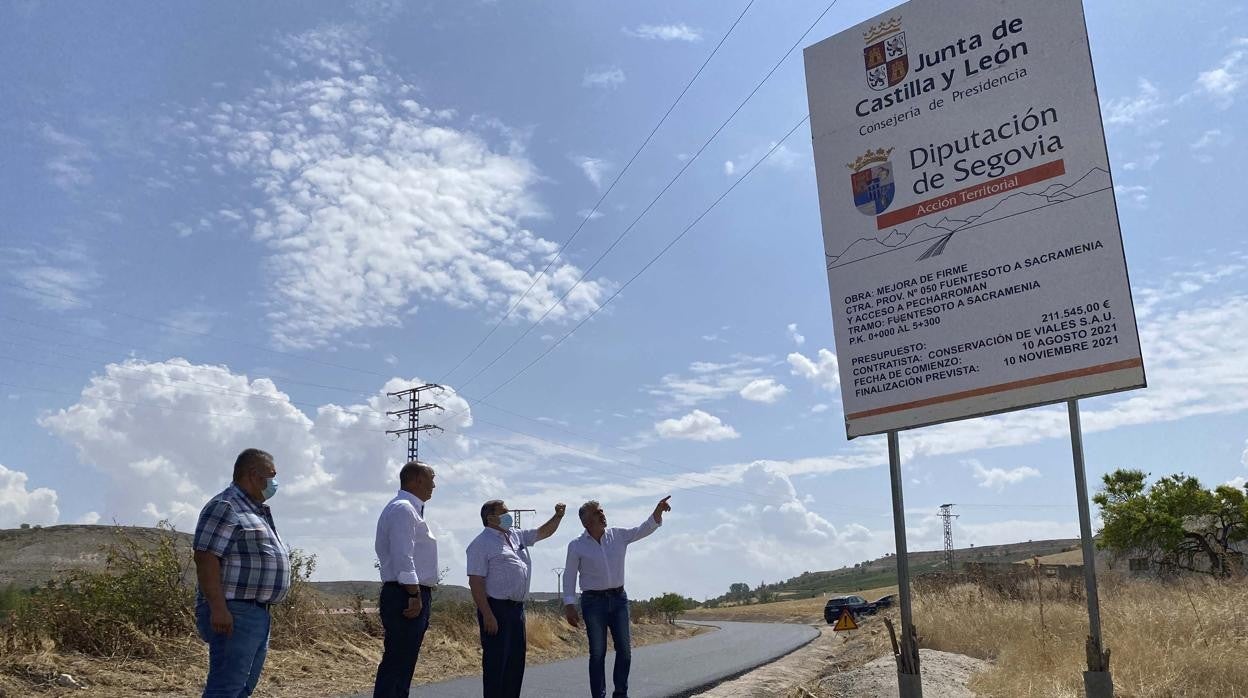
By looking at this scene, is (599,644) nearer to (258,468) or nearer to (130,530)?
(258,468)

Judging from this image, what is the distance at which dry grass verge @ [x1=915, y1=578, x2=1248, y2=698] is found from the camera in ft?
22.5

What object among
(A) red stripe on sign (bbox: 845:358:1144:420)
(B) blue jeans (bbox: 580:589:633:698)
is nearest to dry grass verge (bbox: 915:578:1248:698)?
(A) red stripe on sign (bbox: 845:358:1144:420)

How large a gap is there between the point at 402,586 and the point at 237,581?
1.13m

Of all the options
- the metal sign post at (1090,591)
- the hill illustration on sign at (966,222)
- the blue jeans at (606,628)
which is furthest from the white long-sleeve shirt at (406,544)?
the metal sign post at (1090,591)

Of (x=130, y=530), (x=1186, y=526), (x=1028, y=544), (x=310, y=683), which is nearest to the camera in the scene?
(x=310, y=683)

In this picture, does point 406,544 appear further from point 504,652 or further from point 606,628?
point 606,628

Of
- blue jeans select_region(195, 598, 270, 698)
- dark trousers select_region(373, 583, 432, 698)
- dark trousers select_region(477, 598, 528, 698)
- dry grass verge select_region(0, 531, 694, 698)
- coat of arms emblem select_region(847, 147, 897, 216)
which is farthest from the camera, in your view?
dry grass verge select_region(0, 531, 694, 698)

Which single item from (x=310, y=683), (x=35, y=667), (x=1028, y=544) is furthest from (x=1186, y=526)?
(x=1028, y=544)

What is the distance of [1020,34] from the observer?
5832 mm

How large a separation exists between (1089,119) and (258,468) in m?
5.21

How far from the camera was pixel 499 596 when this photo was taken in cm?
665

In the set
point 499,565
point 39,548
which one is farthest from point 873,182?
point 39,548

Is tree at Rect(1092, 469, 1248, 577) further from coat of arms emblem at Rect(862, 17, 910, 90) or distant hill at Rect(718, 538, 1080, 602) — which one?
distant hill at Rect(718, 538, 1080, 602)

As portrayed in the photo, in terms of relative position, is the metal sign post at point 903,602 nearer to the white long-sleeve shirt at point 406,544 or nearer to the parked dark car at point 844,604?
the white long-sleeve shirt at point 406,544
